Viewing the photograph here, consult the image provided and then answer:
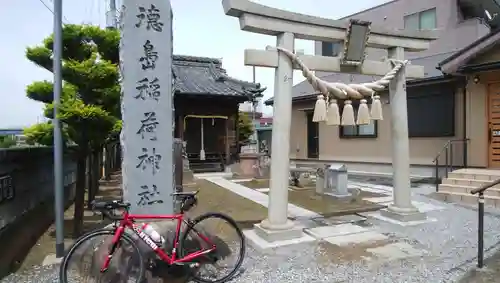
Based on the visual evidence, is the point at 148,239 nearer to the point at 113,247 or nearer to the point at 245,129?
the point at 113,247

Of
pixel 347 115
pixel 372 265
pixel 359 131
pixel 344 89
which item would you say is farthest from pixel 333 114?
pixel 359 131

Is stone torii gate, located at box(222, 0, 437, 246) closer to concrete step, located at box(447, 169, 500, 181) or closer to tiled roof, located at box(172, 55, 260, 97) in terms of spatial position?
concrete step, located at box(447, 169, 500, 181)

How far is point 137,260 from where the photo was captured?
3611 millimetres

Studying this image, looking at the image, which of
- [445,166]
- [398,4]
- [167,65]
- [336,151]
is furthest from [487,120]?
[167,65]

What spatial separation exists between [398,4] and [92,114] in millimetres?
15734

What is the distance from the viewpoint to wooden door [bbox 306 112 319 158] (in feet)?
56.2

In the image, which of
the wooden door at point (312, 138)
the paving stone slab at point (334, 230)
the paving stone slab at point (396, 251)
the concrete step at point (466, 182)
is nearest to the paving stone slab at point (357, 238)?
the paving stone slab at point (334, 230)

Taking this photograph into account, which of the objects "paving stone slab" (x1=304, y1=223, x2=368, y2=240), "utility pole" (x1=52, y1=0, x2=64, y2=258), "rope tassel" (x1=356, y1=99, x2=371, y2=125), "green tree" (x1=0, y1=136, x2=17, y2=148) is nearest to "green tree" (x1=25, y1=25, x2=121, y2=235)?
"utility pole" (x1=52, y1=0, x2=64, y2=258)

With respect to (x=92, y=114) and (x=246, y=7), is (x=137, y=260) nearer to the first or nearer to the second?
(x=92, y=114)

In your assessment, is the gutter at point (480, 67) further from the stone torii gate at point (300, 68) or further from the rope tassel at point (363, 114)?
the rope tassel at point (363, 114)

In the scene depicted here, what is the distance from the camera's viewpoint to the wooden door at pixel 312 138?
56.2ft

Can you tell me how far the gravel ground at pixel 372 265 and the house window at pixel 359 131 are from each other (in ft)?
28.3

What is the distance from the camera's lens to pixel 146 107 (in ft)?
14.1

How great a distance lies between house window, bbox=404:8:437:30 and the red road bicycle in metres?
14.7
